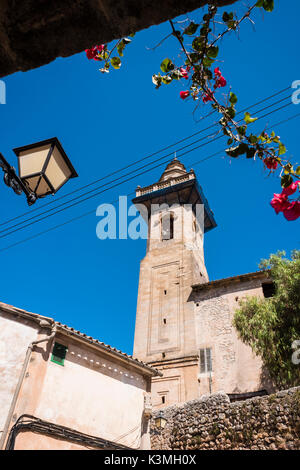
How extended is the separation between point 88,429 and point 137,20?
35.5 ft

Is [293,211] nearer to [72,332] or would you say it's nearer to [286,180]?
[286,180]

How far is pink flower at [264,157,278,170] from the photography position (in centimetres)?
282

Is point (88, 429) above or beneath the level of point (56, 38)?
above

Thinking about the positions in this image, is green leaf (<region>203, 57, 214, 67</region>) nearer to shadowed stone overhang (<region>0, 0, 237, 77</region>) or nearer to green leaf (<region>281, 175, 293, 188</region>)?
shadowed stone overhang (<region>0, 0, 237, 77</region>)

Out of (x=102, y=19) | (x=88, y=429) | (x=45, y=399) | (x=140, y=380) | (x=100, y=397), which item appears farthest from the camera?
(x=140, y=380)

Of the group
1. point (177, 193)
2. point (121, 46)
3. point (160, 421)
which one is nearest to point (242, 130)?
point (121, 46)

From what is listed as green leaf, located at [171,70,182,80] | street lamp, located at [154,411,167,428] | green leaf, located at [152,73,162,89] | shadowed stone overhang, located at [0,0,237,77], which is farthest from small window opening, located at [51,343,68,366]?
shadowed stone overhang, located at [0,0,237,77]

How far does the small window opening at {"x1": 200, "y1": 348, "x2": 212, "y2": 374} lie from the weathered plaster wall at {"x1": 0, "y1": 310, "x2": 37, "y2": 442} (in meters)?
10.7

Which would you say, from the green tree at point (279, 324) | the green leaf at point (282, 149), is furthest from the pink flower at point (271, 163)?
the green tree at point (279, 324)

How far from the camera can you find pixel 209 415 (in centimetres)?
1193

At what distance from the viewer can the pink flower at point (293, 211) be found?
229cm

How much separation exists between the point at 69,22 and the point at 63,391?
399 inches
